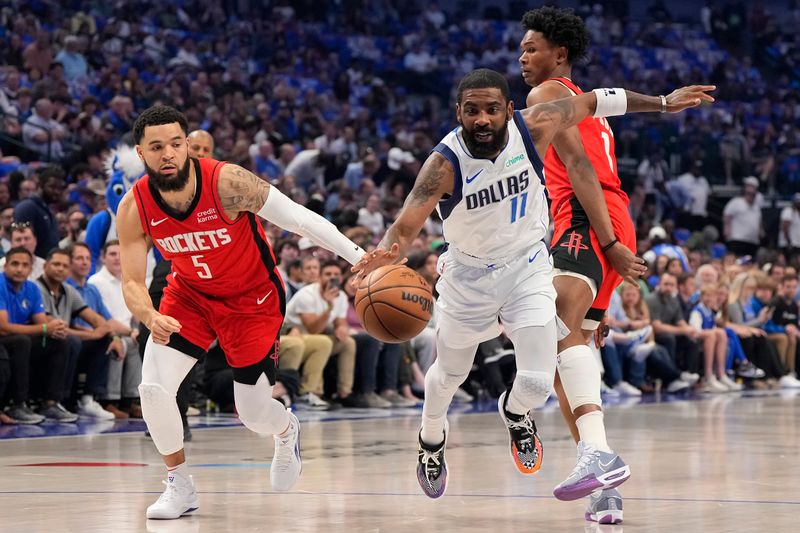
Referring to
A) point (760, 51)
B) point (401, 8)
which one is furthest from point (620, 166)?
point (760, 51)

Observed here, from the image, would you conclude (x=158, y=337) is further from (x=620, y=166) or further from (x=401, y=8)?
(x=401, y=8)

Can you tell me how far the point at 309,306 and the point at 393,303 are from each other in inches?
256

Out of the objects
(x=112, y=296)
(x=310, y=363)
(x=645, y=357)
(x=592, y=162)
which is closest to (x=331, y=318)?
(x=310, y=363)

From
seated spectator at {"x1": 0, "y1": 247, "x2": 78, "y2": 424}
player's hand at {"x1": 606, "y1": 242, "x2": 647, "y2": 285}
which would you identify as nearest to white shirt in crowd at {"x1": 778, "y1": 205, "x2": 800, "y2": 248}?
seated spectator at {"x1": 0, "y1": 247, "x2": 78, "y2": 424}

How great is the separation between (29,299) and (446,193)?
5846mm

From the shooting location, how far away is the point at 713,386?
15.4 metres

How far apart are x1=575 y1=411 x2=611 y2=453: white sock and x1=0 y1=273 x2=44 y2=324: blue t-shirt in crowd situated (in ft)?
19.8

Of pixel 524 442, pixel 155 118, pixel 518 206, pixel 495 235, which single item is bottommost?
pixel 524 442

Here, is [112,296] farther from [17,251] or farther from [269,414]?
[269,414]

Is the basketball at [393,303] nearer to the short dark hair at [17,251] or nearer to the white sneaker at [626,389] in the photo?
the short dark hair at [17,251]

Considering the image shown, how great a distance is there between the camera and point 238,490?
21.3 ft

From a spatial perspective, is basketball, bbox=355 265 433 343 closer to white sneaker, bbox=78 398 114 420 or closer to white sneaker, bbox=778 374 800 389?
white sneaker, bbox=78 398 114 420

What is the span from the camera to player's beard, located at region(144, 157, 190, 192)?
567cm

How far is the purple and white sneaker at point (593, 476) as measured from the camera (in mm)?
5320
